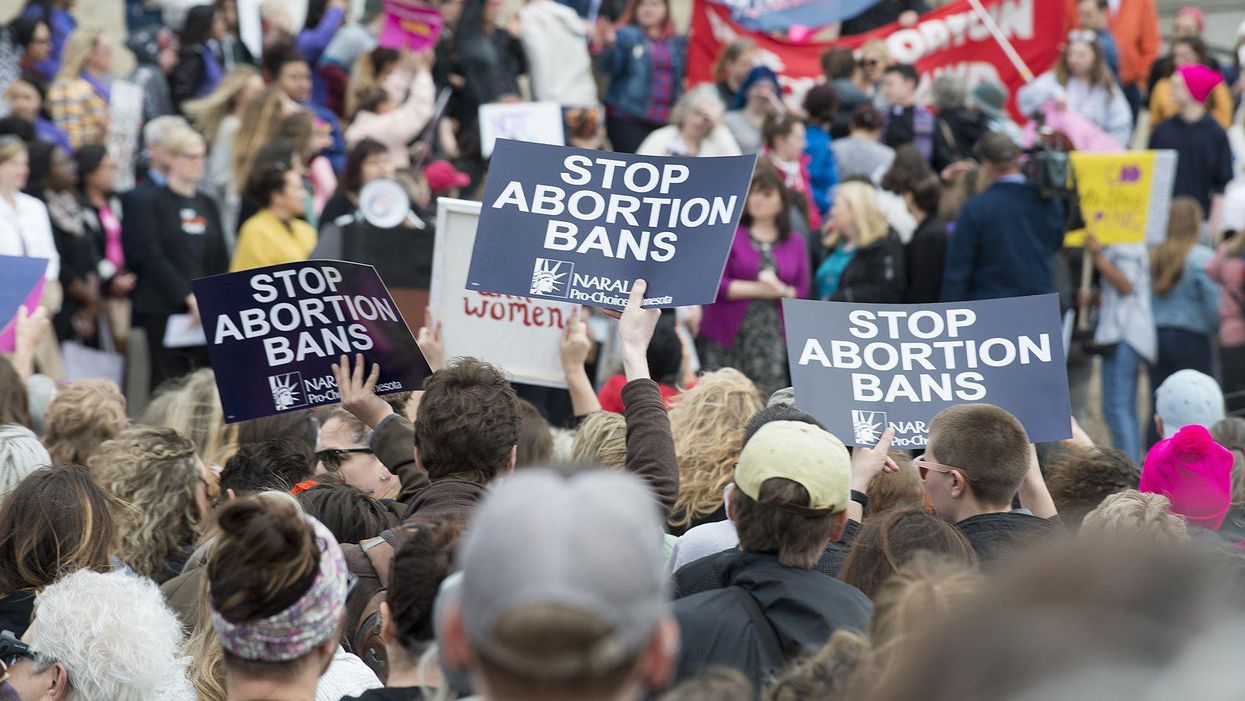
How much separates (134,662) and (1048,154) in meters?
7.50

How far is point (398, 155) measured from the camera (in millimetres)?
12180

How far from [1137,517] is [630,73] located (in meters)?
9.35

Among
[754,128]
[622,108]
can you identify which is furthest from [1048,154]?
[622,108]

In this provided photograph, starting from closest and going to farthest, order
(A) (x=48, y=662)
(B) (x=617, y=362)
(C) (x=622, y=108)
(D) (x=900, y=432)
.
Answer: (A) (x=48, y=662), (D) (x=900, y=432), (B) (x=617, y=362), (C) (x=622, y=108)

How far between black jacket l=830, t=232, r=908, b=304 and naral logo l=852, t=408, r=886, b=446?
4.51 metres

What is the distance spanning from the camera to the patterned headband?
3.02 meters

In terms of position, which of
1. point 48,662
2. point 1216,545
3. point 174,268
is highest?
point 1216,545

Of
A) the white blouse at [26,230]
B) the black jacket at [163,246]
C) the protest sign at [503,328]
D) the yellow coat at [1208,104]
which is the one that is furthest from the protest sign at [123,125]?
the yellow coat at [1208,104]

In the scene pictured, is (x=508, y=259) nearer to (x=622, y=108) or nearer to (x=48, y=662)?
(x=48, y=662)

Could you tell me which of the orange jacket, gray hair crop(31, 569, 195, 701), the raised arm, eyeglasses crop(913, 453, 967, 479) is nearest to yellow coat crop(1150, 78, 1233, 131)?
the orange jacket

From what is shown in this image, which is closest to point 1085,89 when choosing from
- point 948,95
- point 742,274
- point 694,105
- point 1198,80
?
point 1198,80

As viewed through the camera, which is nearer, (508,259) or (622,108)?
(508,259)

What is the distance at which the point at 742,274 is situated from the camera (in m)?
9.74

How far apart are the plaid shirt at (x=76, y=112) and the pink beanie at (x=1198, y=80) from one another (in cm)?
→ 848
